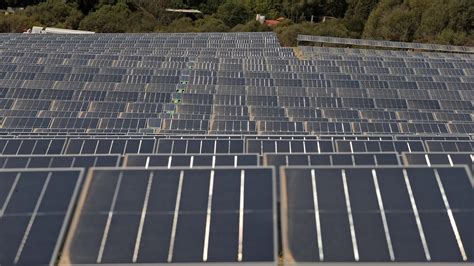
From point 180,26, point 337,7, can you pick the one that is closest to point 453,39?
point 337,7

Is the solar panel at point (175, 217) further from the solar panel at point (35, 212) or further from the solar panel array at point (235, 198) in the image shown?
the solar panel at point (35, 212)

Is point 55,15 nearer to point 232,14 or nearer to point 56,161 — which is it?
point 232,14

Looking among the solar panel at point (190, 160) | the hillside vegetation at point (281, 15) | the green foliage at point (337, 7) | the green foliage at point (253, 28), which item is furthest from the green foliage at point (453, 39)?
the solar panel at point (190, 160)

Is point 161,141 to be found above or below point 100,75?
above

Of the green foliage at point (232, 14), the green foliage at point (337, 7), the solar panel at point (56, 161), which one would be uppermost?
the solar panel at point (56, 161)

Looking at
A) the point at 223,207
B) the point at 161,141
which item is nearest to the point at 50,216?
the point at 223,207

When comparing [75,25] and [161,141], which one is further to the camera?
[75,25]

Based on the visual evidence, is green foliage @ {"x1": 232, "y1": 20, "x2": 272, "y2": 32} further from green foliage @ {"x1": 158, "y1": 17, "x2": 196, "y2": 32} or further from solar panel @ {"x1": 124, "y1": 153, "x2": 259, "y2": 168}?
solar panel @ {"x1": 124, "y1": 153, "x2": 259, "y2": 168}

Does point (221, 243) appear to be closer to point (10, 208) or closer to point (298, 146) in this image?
point (10, 208)
